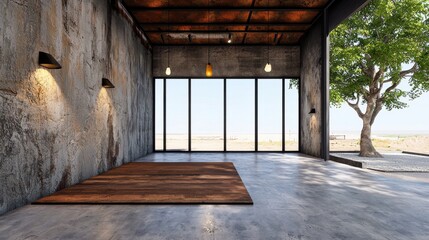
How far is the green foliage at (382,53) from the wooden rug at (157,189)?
6407 mm

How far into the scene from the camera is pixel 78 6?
4078mm

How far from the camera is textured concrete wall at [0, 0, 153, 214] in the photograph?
2680 millimetres

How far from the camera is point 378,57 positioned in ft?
26.6

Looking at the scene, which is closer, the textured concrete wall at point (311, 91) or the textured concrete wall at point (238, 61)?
the textured concrete wall at point (311, 91)

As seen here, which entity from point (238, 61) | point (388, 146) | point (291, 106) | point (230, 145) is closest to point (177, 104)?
point (238, 61)

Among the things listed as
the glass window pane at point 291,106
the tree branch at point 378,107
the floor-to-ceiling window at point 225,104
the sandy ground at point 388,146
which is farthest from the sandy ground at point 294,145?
the tree branch at point 378,107

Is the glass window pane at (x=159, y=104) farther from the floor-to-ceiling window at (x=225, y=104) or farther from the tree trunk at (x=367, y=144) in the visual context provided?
the tree trunk at (x=367, y=144)

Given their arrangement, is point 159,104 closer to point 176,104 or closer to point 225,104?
point 176,104

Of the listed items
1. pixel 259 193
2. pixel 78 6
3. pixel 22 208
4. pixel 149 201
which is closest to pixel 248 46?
pixel 78 6

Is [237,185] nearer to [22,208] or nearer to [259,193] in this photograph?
[259,193]

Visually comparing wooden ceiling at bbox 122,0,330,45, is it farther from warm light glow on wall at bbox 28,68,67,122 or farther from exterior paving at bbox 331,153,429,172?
exterior paving at bbox 331,153,429,172

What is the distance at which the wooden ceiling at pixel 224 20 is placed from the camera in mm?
6570

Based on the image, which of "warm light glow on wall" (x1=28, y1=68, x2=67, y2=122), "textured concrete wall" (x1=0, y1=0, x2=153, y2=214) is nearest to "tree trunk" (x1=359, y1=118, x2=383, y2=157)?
"textured concrete wall" (x1=0, y1=0, x2=153, y2=214)

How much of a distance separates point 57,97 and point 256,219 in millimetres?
3094
